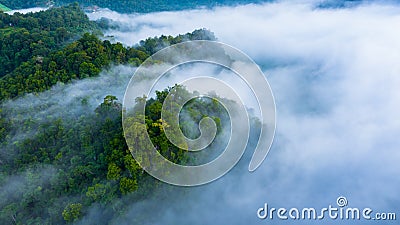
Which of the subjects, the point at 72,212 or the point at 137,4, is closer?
the point at 72,212

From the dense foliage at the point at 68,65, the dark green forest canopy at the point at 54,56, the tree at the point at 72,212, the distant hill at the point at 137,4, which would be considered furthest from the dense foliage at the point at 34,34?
the distant hill at the point at 137,4

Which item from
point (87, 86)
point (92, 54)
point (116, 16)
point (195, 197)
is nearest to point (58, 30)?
point (92, 54)

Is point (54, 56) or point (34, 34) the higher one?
point (34, 34)

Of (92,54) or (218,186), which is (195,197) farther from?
(92,54)

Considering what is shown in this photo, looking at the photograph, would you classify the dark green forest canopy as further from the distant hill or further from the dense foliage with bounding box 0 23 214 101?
the distant hill

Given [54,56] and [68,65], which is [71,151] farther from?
[54,56]

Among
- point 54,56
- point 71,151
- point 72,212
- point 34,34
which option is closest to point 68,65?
point 54,56
